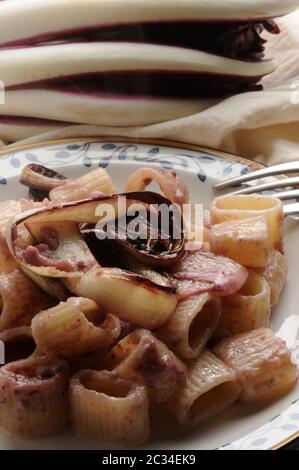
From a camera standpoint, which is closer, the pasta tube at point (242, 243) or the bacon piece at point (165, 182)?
the pasta tube at point (242, 243)

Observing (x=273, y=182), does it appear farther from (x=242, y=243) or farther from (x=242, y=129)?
(x=242, y=243)

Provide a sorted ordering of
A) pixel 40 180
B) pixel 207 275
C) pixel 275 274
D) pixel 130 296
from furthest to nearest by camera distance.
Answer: pixel 40 180 → pixel 275 274 → pixel 207 275 → pixel 130 296

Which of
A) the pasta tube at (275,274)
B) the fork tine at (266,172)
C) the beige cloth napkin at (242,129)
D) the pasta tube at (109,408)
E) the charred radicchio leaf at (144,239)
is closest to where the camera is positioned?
the pasta tube at (109,408)

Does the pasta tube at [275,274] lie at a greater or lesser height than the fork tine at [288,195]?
lesser

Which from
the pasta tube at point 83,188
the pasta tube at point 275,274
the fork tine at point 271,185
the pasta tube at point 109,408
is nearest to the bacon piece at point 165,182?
the pasta tube at point 83,188

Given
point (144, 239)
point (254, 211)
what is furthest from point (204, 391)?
point (254, 211)

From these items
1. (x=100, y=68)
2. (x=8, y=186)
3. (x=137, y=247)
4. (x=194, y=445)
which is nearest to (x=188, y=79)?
(x=100, y=68)

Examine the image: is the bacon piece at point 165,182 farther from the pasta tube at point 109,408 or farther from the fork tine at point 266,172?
the pasta tube at point 109,408
